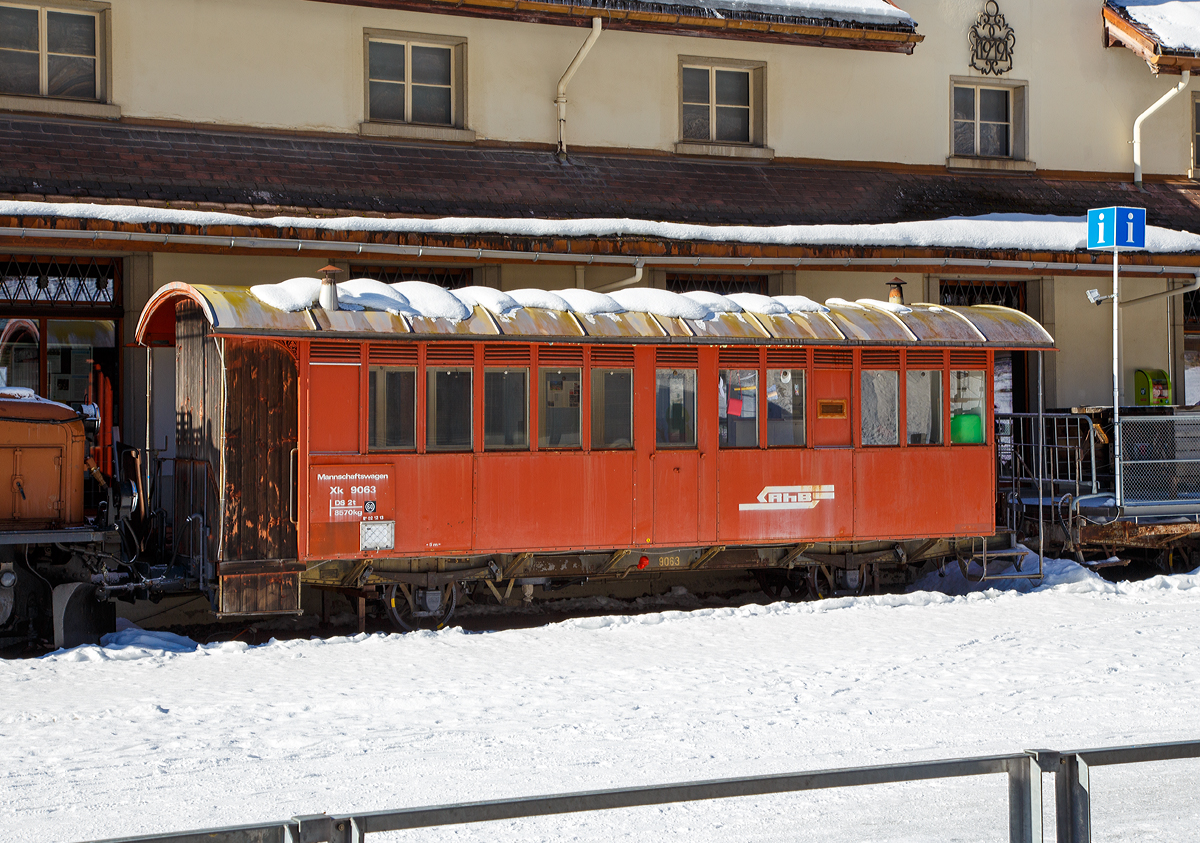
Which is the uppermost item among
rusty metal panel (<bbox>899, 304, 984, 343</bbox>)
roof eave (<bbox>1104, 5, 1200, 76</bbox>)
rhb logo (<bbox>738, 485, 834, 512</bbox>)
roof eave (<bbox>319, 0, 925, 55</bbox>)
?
roof eave (<bbox>1104, 5, 1200, 76</bbox>)

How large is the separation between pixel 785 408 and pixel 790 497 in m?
0.86

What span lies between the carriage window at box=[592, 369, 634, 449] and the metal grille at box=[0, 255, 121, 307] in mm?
5834

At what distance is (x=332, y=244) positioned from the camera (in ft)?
40.7

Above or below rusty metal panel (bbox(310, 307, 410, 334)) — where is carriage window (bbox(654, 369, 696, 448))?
below

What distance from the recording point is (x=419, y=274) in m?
14.5

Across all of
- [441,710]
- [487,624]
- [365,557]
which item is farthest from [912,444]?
[441,710]

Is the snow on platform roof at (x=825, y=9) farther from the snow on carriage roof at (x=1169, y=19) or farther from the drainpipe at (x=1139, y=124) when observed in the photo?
the drainpipe at (x=1139, y=124)

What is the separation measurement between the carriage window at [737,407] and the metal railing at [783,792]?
26.9ft

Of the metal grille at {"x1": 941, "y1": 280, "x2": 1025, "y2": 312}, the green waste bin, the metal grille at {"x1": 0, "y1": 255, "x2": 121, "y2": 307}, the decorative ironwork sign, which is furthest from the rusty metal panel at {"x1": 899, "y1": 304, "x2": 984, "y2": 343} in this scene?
the metal grille at {"x1": 0, "y1": 255, "x2": 121, "y2": 307}

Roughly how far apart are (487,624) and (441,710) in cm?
394

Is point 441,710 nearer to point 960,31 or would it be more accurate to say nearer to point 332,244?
point 332,244

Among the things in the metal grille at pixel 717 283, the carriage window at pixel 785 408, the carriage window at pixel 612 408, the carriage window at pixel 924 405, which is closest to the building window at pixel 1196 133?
the metal grille at pixel 717 283

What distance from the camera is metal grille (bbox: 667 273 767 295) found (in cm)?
1557

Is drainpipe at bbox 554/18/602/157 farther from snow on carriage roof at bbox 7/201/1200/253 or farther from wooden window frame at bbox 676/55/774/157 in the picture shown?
snow on carriage roof at bbox 7/201/1200/253
